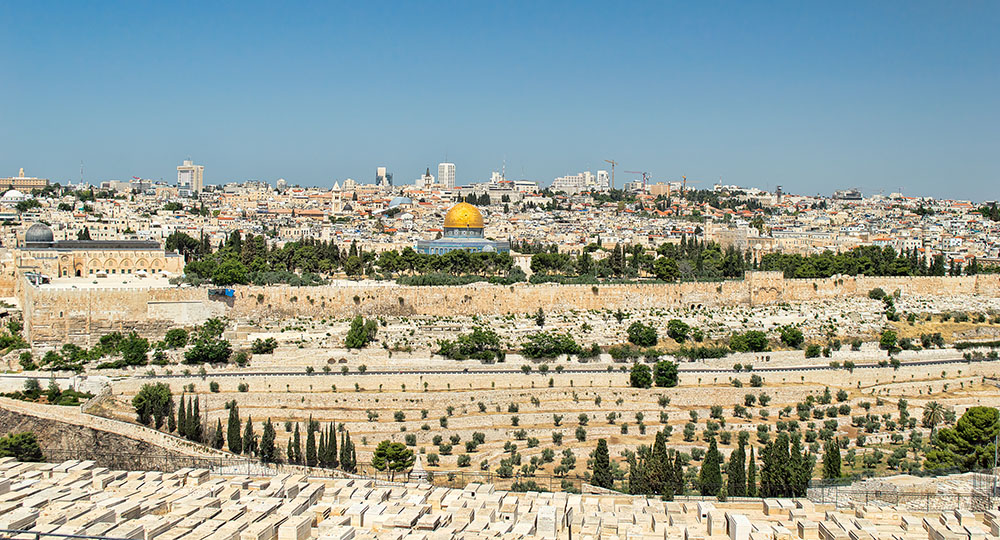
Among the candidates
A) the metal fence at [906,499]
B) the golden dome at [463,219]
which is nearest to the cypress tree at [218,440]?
the metal fence at [906,499]

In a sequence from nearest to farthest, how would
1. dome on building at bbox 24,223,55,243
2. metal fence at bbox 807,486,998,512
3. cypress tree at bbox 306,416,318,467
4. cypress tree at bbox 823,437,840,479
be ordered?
metal fence at bbox 807,486,998,512, cypress tree at bbox 823,437,840,479, cypress tree at bbox 306,416,318,467, dome on building at bbox 24,223,55,243

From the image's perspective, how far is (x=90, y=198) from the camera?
64.0 meters

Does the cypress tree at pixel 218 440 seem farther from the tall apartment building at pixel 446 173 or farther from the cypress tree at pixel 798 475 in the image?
the tall apartment building at pixel 446 173

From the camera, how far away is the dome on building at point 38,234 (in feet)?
104

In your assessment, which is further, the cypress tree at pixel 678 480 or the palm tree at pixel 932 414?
the palm tree at pixel 932 414

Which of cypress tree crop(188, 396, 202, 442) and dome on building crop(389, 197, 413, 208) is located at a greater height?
dome on building crop(389, 197, 413, 208)

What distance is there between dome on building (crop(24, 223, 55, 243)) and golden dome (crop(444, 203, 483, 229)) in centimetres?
1544

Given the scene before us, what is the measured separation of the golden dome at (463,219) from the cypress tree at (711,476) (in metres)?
25.6

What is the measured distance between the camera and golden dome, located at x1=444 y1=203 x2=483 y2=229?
41812 mm

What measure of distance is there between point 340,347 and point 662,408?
26.4 ft

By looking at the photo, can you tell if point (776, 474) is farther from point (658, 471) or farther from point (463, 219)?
point (463, 219)

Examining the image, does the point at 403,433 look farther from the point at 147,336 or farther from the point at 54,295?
the point at 54,295

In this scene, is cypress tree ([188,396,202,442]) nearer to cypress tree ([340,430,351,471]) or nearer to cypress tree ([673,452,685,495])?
cypress tree ([340,430,351,471])

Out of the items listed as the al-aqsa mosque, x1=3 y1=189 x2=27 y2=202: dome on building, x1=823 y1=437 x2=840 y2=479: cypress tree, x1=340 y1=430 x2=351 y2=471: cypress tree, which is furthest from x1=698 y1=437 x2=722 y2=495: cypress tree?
x1=3 y1=189 x2=27 y2=202: dome on building
